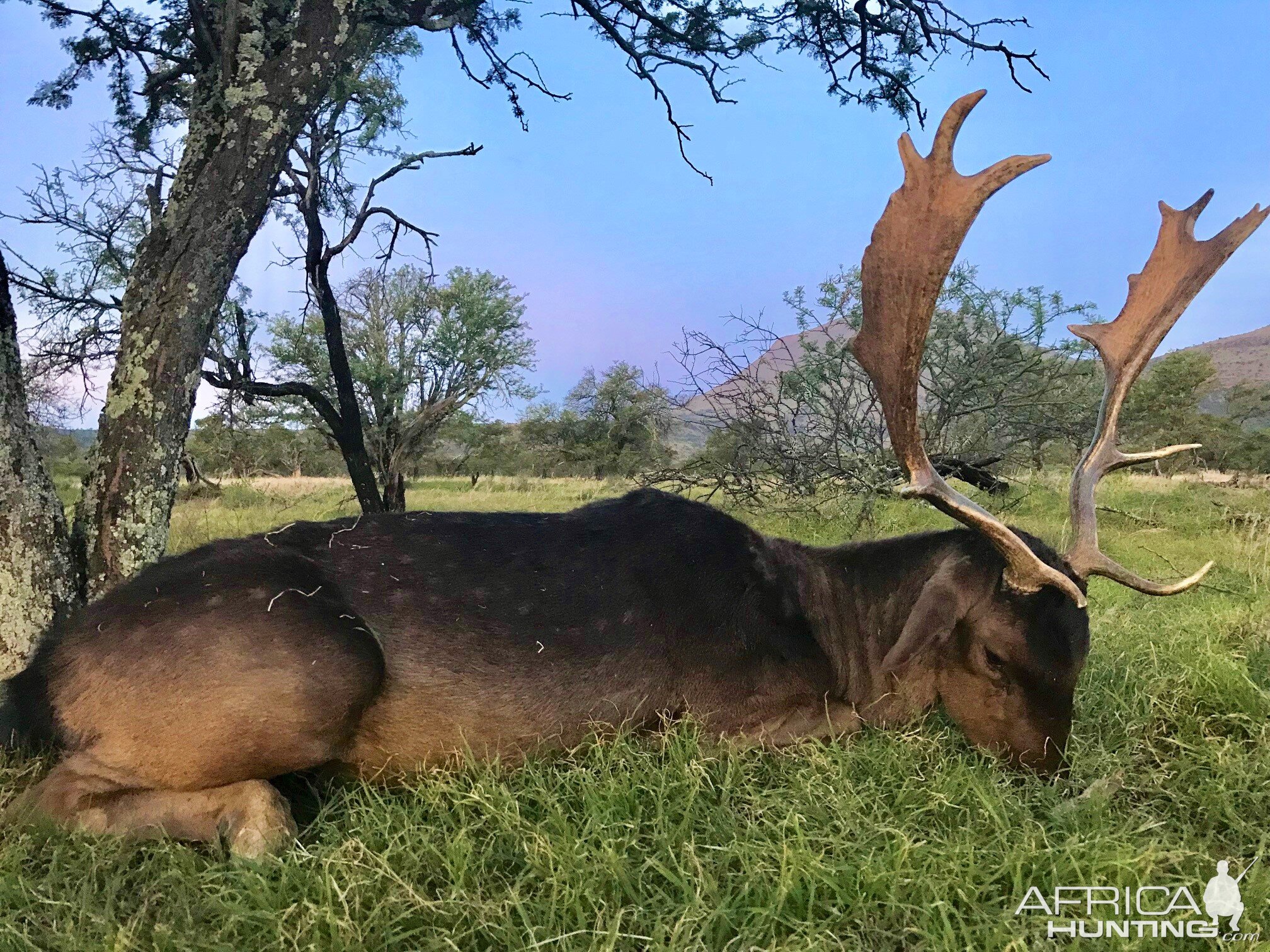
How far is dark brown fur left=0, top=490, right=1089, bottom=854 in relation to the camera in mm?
2564

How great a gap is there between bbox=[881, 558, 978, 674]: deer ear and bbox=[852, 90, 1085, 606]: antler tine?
0.60ft

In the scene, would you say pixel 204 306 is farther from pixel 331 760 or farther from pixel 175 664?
pixel 331 760

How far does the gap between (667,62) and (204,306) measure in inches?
202

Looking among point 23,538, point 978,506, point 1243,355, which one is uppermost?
point 1243,355

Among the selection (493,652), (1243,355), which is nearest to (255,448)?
(493,652)

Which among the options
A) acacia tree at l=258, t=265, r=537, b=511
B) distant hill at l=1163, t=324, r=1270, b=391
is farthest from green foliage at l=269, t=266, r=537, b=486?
distant hill at l=1163, t=324, r=1270, b=391

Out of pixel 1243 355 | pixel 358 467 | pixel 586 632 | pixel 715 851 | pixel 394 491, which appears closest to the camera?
pixel 715 851

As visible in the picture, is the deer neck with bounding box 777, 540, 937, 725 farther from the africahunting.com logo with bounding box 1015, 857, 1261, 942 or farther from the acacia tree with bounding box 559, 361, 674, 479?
the acacia tree with bounding box 559, 361, 674, 479

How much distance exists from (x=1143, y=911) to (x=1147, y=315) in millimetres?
2675

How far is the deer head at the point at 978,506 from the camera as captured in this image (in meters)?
2.78

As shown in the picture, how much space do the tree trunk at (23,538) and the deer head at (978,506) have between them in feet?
12.7

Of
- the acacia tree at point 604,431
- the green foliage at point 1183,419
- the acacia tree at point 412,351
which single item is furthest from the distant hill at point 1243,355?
the acacia tree at point 412,351

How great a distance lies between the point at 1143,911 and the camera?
1.98m

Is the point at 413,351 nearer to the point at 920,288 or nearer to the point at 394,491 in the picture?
the point at 394,491
